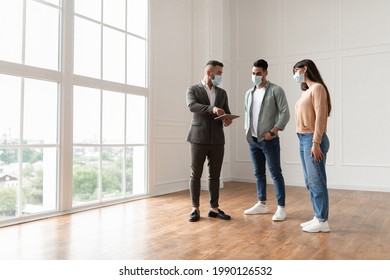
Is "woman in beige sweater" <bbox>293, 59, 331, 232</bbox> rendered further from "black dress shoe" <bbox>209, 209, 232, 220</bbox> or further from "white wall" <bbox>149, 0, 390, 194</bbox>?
"white wall" <bbox>149, 0, 390, 194</bbox>

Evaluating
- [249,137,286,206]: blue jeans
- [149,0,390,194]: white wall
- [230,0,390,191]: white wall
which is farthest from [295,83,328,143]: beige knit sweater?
[230,0,390,191]: white wall

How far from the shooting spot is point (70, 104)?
351 cm

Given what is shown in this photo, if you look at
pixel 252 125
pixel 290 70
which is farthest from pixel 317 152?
pixel 290 70

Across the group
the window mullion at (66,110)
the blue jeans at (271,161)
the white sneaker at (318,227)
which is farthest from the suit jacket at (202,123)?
the window mullion at (66,110)

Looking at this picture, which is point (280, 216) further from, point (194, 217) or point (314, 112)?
point (314, 112)

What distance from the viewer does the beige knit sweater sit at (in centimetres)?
256

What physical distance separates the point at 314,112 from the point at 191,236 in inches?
52.9

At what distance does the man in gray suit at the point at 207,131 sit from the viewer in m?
3.05

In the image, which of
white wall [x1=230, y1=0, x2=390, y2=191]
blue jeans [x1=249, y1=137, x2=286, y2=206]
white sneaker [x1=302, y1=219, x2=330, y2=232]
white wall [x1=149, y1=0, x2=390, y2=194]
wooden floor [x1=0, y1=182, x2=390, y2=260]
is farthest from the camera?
white wall [x1=230, y1=0, x2=390, y2=191]

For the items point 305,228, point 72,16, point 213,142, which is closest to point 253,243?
point 305,228

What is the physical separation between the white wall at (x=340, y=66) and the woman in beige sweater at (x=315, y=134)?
296 cm

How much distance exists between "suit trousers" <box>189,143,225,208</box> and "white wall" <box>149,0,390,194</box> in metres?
1.54

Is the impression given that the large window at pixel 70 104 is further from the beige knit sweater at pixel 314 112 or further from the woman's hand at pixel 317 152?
the woman's hand at pixel 317 152

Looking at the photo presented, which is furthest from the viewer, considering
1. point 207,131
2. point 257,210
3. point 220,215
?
point 257,210
